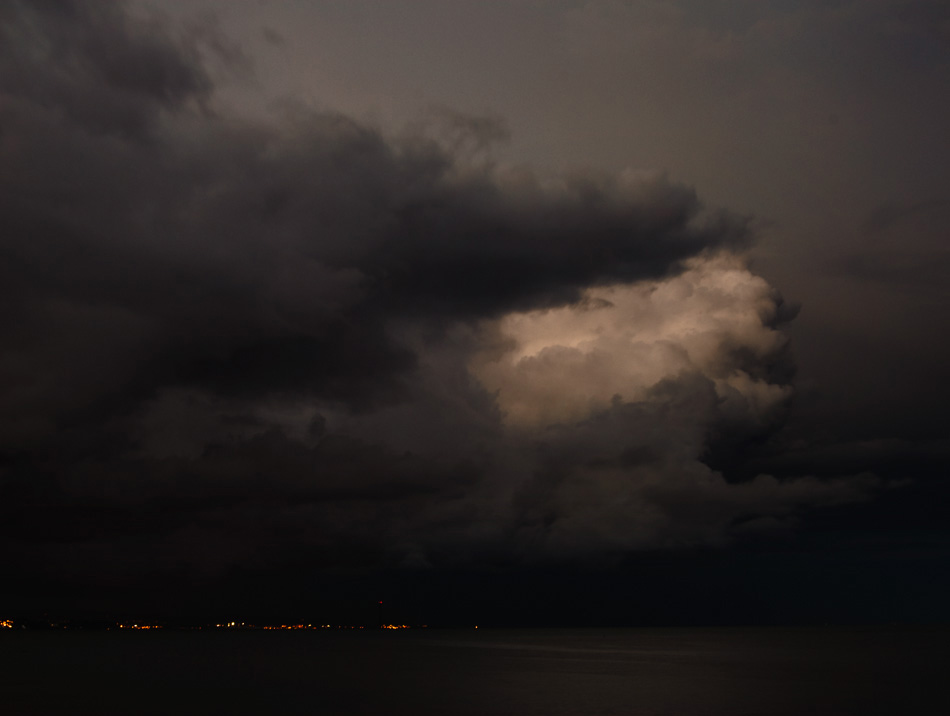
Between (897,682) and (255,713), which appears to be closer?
(255,713)

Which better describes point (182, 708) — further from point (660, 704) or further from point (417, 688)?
point (660, 704)

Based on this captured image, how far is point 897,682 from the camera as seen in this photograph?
159 metres

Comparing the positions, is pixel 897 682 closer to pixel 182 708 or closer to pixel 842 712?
pixel 842 712

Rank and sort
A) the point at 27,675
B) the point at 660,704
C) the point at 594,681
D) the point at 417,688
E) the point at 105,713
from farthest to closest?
the point at 27,675 < the point at 594,681 < the point at 417,688 < the point at 660,704 < the point at 105,713

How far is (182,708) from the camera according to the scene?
11450 centimetres

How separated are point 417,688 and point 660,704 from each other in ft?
144

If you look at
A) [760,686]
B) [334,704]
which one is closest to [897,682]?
[760,686]

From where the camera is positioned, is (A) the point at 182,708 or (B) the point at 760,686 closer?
(A) the point at 182,708

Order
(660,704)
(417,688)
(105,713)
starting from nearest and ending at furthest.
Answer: (105,713) → (660,704) → (417,688)

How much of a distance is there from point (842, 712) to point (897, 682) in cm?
5843

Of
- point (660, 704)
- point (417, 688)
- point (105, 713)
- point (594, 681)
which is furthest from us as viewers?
point (594, 681)

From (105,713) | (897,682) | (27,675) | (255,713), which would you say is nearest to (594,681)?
(897,682)

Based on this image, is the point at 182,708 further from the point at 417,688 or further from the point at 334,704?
the point at 417,688

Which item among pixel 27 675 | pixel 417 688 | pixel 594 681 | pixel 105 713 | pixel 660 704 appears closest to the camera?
pixel 105 713
